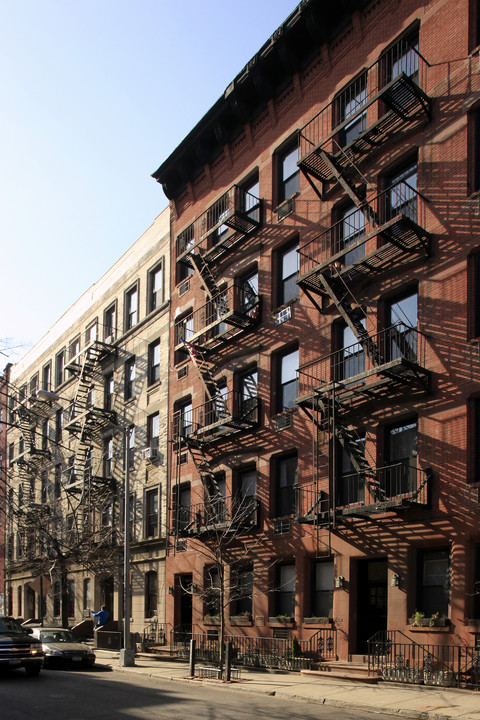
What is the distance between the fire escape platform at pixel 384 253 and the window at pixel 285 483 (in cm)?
613

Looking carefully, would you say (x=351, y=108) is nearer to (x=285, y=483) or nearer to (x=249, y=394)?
(x=249, y=394)

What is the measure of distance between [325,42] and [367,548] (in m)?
17.0

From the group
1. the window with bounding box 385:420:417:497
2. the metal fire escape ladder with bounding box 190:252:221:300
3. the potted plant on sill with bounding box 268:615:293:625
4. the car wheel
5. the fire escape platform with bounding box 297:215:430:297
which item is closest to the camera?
the fire escape platform with bounding box 297:215:430:297

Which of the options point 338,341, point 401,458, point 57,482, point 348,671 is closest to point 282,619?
point 348,671

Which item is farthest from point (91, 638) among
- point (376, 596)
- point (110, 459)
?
point (376, 596)

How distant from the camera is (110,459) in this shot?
3916 centimetres

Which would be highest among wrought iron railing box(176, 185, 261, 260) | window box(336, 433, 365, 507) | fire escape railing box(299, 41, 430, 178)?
fire escape railing box(299, 41, 430, 178)

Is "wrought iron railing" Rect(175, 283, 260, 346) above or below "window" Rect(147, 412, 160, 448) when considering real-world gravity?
above

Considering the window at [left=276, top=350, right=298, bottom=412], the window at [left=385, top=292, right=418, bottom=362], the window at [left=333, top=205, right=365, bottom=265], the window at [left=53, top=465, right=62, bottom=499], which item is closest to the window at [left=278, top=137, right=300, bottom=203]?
the window at [left=333, top=205, right=365, bottom=265]

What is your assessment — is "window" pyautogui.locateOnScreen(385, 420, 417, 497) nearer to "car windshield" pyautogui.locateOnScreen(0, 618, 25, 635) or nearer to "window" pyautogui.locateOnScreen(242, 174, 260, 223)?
"car windshield" pyautogui.locateOnScreen(0, 618, 25, 635)

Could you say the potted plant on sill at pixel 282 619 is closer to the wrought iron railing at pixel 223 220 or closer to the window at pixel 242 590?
the window at pixel 242 590

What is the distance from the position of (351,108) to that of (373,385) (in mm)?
10136

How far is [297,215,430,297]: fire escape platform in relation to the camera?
19.8 metres

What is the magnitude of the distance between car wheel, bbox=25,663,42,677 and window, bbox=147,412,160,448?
14545mm
